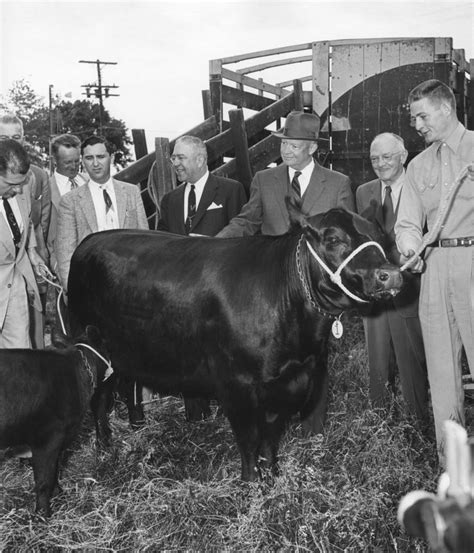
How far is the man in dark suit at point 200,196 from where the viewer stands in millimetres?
5590

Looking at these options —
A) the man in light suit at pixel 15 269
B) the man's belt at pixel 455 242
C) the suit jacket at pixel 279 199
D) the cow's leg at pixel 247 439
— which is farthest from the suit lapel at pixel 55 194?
the man's belt at pixel 455 242

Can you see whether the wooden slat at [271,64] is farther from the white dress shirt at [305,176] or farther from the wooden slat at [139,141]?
the white dress shirt at [305,176]

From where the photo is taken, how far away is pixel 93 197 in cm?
565

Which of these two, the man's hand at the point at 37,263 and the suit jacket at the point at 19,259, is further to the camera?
the man's hand at the point at 37,263

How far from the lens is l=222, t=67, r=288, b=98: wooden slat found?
9573 mm

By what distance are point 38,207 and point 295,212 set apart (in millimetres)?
2533

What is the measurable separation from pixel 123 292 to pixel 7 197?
93cm

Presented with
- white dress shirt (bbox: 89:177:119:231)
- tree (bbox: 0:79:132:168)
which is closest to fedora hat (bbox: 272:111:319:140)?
white dress shirt (bbox: 89:177:119:231)

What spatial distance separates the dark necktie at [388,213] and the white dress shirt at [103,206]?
2.02 m

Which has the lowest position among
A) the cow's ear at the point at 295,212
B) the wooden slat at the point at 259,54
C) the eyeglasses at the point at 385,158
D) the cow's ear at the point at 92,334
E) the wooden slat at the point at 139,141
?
the cow's ear at the point at 92,334

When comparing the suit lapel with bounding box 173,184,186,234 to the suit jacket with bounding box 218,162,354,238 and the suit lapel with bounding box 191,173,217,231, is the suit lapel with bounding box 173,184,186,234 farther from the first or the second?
the suit jacket with bounding box 218,162,354,238

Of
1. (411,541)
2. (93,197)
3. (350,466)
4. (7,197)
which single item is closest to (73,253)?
(93,197)

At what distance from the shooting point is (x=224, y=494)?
146 inches

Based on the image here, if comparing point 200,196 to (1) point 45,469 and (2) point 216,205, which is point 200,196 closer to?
(2) point 216,205
